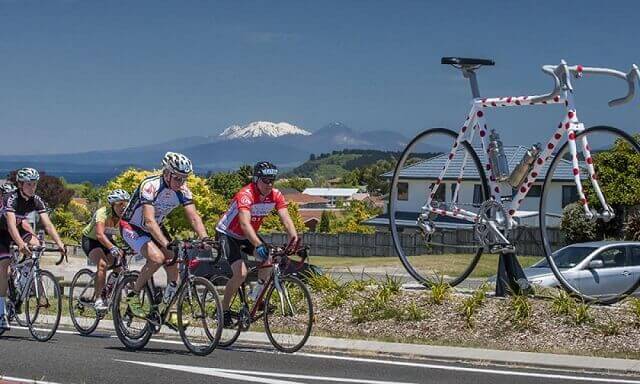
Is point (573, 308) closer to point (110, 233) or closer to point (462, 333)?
point (462, 333)

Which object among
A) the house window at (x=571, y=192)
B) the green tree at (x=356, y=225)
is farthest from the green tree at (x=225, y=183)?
the house window at (x=571, y=192)

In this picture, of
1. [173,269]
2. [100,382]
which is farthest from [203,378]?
[173,269]

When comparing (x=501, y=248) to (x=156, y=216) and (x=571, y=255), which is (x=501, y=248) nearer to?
(x=156, y=216)

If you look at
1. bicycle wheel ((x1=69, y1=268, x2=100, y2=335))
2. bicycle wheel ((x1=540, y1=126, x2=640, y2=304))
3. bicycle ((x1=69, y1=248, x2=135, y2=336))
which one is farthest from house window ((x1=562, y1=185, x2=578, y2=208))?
bicycle wheel ((x1=69, y1=268, x2=100, y2=335))

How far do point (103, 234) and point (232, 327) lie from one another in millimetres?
3266

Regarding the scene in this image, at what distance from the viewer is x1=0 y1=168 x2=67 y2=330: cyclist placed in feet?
44.6

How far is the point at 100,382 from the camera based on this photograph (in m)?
9.71

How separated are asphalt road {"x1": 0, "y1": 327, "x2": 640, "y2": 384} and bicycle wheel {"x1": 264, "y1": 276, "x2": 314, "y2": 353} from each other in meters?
0.18

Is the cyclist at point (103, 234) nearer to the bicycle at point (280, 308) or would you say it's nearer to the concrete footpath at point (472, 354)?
the concrete footpath at point (472, 354)

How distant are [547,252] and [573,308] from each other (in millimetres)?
698

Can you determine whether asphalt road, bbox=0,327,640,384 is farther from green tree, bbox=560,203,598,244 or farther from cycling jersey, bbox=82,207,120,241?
green tree, bbox=560,203,598,244

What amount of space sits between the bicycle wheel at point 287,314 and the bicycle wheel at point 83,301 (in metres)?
3.18

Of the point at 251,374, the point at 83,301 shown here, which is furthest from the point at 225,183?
the point at 251,374

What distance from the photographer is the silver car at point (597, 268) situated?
548 inches
